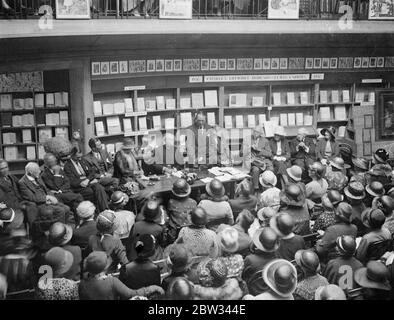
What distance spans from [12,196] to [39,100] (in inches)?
96.6

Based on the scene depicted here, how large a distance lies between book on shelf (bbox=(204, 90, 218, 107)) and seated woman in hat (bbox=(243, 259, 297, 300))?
5.56 m

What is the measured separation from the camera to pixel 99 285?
375cm

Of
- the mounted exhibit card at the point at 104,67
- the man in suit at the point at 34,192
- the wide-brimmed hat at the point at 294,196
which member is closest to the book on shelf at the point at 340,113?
the mounted exhibit card at the point at 104,67

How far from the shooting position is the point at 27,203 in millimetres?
5980

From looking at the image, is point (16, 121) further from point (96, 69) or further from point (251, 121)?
point (251, 121)

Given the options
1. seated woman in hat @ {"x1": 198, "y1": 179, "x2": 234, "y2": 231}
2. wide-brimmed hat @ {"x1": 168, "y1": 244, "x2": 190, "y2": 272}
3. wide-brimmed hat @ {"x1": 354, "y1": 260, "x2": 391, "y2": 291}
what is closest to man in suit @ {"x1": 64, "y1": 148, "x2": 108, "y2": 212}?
seated woman in hat @ {"x1": 198, "y1": 179, "x2": 234, "y2": 231}

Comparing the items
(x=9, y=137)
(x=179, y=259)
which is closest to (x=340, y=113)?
(x=9, y=137)

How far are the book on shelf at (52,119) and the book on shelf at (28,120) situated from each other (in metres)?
0.23

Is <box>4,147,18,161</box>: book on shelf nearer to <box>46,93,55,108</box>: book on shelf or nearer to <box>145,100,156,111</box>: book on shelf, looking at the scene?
<box>46,93,55,108</box>: book on shelf

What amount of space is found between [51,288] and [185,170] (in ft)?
11.9

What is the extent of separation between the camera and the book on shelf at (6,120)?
304 inches

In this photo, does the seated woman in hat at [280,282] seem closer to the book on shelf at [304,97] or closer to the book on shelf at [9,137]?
the book on shelf at [9,137]

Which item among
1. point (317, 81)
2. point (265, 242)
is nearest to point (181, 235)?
point (265, 242)

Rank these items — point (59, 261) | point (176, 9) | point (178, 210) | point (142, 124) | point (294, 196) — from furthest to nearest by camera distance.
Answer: point (142, 124)
point (176, 9)
point (178, 210)
point (294, 196)
point (59, 261)
